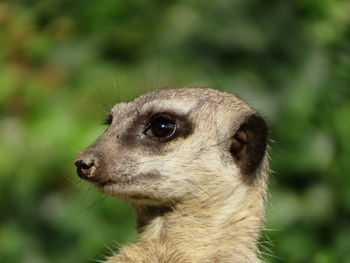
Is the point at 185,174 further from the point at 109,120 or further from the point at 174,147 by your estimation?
the point at 109,120

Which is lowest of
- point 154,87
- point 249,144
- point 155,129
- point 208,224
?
point 208,224

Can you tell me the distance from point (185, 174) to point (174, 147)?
119 millimetres

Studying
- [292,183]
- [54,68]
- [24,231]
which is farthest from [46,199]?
[292,183]

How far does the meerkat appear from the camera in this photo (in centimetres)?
482

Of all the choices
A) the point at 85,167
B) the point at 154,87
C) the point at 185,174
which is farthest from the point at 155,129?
A: the point at 154,87

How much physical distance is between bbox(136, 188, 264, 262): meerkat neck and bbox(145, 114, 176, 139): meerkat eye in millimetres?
295

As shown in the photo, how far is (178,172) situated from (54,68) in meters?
2.12

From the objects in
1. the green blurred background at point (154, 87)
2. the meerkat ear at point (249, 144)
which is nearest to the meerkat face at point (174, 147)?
the meerkat ear at point (249, 144)

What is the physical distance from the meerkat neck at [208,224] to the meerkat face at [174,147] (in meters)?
0.07

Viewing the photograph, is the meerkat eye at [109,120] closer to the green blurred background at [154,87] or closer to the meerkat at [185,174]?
the meerkat at [185,174]

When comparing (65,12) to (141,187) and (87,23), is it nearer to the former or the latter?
(87,23)

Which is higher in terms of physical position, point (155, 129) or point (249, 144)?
point (155, 129)

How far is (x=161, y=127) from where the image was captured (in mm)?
4918

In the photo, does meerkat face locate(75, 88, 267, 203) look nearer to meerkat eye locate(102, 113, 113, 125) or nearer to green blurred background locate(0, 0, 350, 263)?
meerkat eye locate(102, 113, 113, 125)
